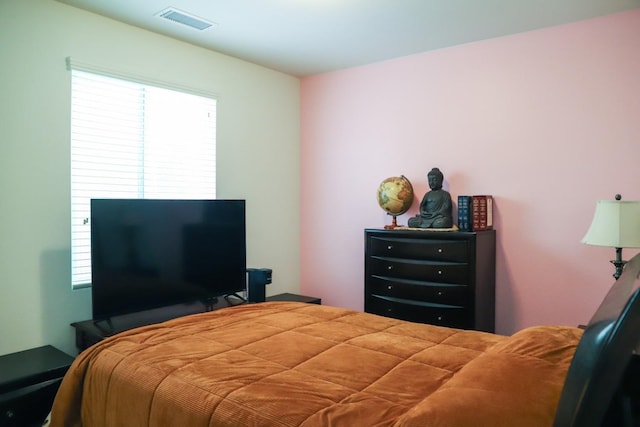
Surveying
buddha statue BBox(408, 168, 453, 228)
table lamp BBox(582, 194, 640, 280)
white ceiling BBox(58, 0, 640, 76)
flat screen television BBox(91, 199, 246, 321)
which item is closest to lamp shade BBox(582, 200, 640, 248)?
table lamp BBox(582, 194, 640, 280)

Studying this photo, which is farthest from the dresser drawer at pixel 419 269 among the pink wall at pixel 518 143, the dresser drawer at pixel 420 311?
the pink wall at pixel 518 143

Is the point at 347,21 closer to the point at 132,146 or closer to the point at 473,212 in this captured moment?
the point at 473,212

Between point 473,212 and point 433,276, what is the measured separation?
53 centimetres

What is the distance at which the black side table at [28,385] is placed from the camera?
218 cm

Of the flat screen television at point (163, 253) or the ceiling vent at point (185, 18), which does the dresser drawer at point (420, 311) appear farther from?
the ceiling vent at point (185, 18)

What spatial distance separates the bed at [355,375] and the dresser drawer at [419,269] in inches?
36.4

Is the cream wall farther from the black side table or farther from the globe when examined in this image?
the globe

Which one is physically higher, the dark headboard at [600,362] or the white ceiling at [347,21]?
the white ceiling at [347,21]

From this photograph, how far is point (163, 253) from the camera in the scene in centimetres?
294

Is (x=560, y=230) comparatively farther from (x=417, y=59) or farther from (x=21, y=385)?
(x=21, y=385)

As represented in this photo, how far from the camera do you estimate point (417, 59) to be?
3.67 meters

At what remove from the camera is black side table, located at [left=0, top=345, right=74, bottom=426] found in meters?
2.18

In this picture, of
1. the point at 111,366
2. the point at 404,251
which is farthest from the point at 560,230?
the point at 111,366

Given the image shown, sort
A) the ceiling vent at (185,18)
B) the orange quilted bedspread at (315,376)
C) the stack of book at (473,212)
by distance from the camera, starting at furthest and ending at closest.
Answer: the stack of book at (473,212), the ceiling vent at (185,18), the orange quilted bedspread at (315,376)
